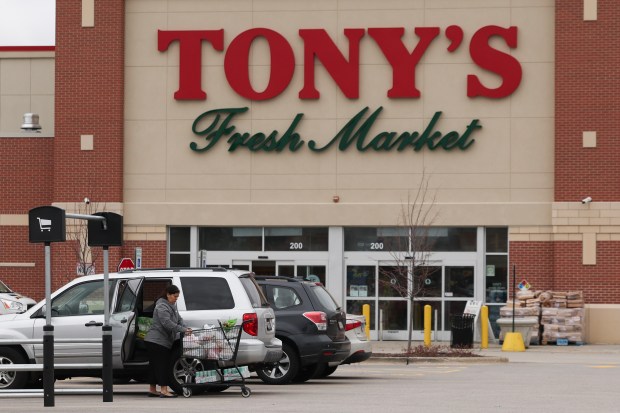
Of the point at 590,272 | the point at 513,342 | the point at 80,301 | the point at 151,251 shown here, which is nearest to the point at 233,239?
the point at 151,251

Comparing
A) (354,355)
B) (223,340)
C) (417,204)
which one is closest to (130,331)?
(223,340)

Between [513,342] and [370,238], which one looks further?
[370,238]

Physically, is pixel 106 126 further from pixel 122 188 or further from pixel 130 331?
pixel 130 331

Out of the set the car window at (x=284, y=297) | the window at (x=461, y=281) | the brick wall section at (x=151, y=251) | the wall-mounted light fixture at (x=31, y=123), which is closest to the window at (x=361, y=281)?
the window at (x=461, y=281)

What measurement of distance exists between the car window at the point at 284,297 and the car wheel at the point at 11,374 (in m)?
4.40

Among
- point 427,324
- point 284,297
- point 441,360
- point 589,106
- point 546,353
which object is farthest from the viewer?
point 589,106

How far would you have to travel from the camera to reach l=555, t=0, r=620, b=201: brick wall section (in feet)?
129

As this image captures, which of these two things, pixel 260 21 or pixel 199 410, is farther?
pixel 260 21

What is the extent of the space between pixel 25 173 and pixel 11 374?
22567mm

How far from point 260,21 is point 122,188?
21.2 feet

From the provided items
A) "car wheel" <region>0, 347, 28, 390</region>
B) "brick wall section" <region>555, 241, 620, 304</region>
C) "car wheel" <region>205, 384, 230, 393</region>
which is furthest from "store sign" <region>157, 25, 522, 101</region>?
"car wheel" <region>0, 347, 28, 390</region>

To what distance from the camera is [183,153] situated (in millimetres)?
41125

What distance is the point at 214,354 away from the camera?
62.4 ft

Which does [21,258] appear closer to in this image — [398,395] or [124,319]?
[124,319]
